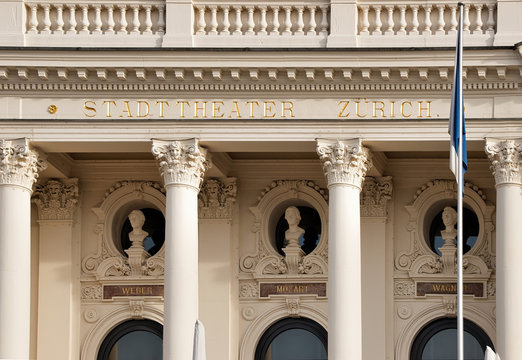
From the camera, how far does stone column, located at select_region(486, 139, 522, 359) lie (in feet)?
137

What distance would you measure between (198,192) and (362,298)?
184 inches

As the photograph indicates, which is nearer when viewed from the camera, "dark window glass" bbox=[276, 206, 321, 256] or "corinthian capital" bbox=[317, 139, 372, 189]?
"corinthian capital" bbox=[317, 139, 372, 189]

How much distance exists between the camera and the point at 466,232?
46.8 meters

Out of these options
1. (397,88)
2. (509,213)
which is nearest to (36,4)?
(397,88)

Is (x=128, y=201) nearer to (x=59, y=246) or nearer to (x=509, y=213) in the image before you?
(x=59, y=246)

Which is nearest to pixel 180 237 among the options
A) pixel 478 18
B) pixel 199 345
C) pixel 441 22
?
pixel 441 22

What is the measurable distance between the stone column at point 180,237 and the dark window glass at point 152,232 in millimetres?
4395

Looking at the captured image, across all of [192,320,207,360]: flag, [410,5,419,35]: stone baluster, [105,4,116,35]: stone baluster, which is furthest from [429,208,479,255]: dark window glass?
[192,320,207,360]: flag

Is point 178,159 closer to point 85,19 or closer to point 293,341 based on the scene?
point 85,19

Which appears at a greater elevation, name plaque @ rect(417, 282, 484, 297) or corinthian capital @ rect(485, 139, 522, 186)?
corinthian capital @ rect(485, 139, 522, 186)

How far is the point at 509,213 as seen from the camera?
1662 inches

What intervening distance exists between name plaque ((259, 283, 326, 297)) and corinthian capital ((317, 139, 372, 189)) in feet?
14.3

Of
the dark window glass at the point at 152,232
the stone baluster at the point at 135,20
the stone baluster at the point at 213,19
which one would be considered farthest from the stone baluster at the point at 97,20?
the dark window glass at the point at 152,232

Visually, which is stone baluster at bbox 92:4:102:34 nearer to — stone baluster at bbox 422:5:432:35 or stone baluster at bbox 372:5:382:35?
stone baluster at bbox 372:5:382:35
